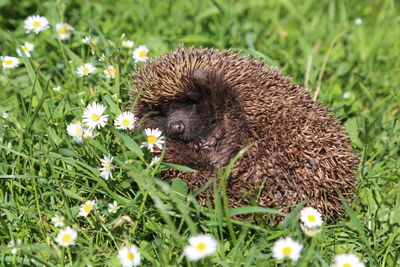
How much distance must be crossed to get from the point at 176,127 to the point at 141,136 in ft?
1.97

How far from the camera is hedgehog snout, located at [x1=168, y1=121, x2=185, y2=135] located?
3.83 meters

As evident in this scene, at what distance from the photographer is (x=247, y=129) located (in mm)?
3574

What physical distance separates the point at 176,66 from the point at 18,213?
5.11 feet

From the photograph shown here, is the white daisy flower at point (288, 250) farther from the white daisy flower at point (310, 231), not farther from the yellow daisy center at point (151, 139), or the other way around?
the yellow daisy center at point (151, 139)

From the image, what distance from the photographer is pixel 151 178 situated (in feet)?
9.82

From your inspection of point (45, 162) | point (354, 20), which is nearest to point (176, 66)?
point (45, 162)

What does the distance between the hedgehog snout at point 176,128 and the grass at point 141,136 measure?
345 millimetres

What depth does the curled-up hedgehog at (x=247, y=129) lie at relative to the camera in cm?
334

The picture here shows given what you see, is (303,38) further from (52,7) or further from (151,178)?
(151,178)

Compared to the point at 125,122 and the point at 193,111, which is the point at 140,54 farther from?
the point at 125,122

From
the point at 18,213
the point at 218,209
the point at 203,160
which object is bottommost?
the point at 218,209

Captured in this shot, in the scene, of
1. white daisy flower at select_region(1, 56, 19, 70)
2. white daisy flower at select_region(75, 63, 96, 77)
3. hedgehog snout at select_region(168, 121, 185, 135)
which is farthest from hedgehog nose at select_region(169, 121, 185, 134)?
white daisy flower at select_region(1, 56, 19, 70)

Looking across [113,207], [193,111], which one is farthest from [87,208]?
[193,111]

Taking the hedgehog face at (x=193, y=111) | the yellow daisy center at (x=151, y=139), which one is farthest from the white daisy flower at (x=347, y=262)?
the hedgehog face at (x=193, y=111)
